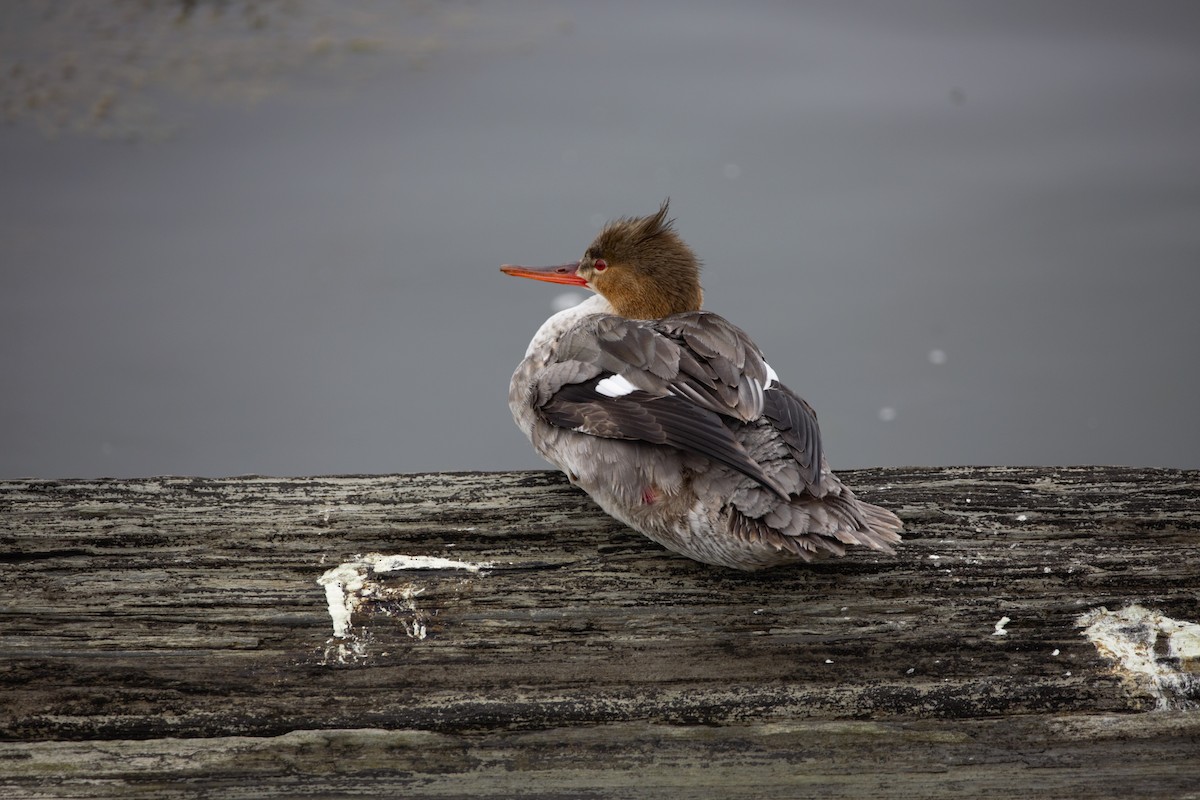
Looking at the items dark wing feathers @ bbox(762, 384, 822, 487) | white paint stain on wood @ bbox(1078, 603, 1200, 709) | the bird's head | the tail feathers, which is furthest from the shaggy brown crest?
white paint stain on wood @ bbox(1078, 603, 1200, 709)

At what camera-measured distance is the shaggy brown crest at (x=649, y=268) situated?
10.2 ft

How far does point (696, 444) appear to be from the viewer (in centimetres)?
206

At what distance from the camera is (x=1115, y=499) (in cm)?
218

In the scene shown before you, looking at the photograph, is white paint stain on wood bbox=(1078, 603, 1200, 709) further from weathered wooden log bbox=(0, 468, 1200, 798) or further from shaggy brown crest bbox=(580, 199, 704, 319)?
shaggy brown crest bbox=(580, 199, 704, 319)

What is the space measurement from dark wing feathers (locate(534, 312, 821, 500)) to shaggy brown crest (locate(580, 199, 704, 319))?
0.41m

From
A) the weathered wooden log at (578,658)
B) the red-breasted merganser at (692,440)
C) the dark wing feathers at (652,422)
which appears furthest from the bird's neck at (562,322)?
the weathered wooden log at (578,658)

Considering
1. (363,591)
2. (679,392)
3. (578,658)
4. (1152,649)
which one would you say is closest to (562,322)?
(679,392)

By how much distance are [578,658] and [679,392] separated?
2.08 ft

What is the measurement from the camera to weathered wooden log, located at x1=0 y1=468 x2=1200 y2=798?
1.71 m

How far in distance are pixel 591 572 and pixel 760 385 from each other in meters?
0.55

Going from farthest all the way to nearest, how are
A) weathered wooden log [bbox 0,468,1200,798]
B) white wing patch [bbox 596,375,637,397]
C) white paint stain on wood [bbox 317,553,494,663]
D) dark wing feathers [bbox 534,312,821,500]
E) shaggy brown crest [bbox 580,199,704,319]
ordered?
shaggy brown crest [bbox 580,199,704,319], white wing patch [bbox 596,375,637,397], dark wing feathers [bbox 534,312,821,500], white paint stain on wood [bbox 317,553,494,663], weathered wooden log [bbox 0,468,1200,798]

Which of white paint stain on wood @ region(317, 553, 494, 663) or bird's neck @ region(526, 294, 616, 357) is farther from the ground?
bird's neck @ region(526, 294, 616, 357)

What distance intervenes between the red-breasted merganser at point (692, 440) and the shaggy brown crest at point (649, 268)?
0.35 m

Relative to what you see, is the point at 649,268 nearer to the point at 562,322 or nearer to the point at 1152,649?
the point at 562,322
